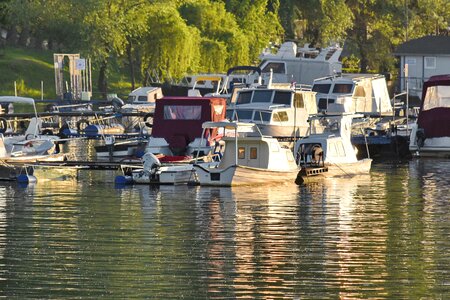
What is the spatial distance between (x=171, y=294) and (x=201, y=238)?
25.7 feet

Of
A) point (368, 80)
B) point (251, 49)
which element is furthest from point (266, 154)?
point (251, 49)

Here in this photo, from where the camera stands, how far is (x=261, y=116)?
61.5m

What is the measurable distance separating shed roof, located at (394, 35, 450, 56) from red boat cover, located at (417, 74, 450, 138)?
3890cm

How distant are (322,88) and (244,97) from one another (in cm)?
1241

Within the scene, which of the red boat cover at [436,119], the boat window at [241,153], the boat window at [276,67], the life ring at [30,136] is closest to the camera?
the boat window at [241,153]

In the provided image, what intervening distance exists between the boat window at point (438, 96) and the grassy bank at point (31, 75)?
32.7 m

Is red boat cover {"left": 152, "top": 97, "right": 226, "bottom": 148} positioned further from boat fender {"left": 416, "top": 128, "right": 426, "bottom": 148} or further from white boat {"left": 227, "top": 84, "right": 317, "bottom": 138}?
boat fender {"left": 416, "top": 128, "right": 426, "bottom": 148}

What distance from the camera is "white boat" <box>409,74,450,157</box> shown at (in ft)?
210

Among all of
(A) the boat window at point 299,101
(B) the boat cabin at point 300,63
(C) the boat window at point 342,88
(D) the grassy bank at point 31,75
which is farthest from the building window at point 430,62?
(A) the boat window at point 299,101

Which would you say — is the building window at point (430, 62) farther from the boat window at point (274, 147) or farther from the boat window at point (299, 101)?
the boat window at point (274, 147)

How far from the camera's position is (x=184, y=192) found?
46812 millimetres

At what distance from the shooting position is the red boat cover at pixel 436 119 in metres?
64.2

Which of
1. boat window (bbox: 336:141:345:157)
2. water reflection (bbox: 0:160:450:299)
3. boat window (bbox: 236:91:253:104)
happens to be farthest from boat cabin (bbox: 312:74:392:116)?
water reflection (bbox: 0:160:450:299)

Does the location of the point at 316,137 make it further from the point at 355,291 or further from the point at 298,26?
the point at 298,26
